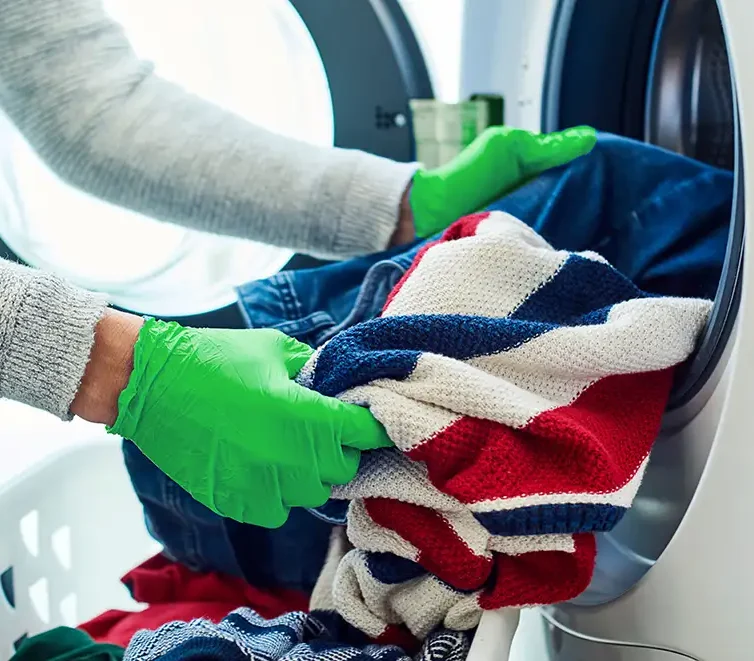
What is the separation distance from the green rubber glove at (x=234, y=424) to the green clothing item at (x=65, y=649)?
19 cm

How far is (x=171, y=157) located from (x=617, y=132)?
526 millimetres

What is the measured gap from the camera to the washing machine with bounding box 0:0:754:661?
0.47 metres

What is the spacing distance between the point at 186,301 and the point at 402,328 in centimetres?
79

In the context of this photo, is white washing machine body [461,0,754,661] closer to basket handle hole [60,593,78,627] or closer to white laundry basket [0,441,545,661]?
white laundry basket [0,441,545,661]

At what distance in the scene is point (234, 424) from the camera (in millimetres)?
505

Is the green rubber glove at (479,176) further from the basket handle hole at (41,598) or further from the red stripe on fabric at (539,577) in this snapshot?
the basket handle hole at (41,598)

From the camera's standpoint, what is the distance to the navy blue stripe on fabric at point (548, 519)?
0.46m

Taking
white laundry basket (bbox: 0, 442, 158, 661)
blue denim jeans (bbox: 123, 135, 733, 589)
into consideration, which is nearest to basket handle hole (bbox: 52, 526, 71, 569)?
white laundry basket (bbox: 0, 442, 158, 661)

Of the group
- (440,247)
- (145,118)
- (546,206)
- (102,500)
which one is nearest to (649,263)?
(546,206)

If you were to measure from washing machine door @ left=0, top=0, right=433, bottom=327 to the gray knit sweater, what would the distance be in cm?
29

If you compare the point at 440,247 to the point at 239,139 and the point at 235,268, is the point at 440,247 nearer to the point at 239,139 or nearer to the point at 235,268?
the point at 239,139

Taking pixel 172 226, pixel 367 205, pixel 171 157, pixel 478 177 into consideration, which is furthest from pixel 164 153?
pixel 172 226

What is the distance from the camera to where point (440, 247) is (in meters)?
0.57

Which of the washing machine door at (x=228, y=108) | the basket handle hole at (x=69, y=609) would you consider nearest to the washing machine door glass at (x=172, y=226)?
the washing machine door at (x=228, y=108)
